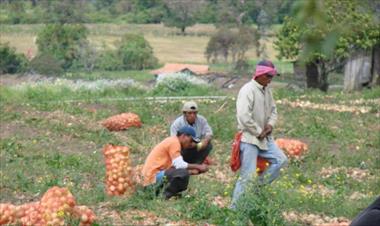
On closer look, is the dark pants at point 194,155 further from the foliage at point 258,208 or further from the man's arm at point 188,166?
the foliage at point 258,208

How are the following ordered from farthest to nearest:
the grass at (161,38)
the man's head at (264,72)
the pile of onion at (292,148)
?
the grass at (161,38) < the pile of onion at (292,148) < the man's head at (264,72)

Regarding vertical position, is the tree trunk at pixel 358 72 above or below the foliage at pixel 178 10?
below

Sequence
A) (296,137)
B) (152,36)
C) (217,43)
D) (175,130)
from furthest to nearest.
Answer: (152,36) → (217,43) → (296,137) → (175,130)

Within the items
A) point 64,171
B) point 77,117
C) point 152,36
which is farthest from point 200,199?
point 152,36

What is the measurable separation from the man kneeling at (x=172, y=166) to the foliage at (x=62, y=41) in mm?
39552

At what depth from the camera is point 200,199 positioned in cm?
913

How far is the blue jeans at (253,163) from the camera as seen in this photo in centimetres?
877

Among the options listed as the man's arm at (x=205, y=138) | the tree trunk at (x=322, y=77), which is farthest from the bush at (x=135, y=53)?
the man's arm at (x=205, y=138)

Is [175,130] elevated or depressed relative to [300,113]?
elevated

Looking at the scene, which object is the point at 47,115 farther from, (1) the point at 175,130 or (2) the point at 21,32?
(2) the point at 21,32

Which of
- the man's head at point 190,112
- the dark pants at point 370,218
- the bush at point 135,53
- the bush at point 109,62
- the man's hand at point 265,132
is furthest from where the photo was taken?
the bush at point 135,53

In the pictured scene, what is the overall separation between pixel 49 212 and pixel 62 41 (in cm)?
4330

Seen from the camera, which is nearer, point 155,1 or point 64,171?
point 155,1

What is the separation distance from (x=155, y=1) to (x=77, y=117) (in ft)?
47.4
